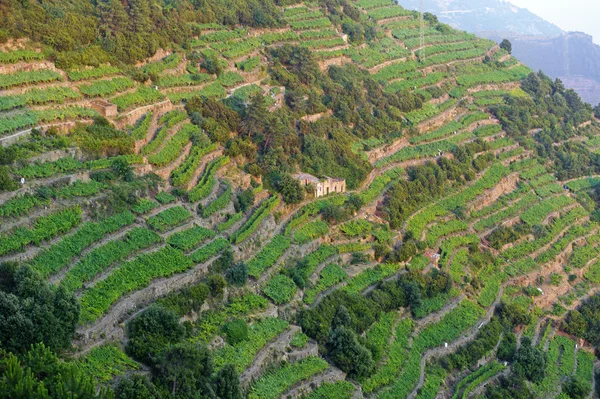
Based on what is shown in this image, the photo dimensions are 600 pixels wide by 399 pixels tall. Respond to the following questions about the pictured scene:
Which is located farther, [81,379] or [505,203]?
[505,203]

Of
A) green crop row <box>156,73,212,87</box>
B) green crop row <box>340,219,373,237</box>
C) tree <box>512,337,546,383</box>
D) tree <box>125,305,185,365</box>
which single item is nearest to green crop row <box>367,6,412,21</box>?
green crop row <box>156,73,212,87</box>

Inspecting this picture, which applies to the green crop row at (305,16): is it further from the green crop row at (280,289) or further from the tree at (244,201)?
the green crop row at (280,289)

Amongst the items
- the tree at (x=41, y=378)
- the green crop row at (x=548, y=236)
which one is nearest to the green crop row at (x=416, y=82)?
the green crop row at (x=548, y=236)

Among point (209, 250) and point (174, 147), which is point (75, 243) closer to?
point (209, 250)

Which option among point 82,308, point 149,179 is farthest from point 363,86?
point 82,308

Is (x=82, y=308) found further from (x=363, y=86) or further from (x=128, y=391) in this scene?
(x=363, y=86)

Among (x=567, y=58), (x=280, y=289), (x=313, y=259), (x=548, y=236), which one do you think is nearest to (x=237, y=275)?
(x=280, y=289)
